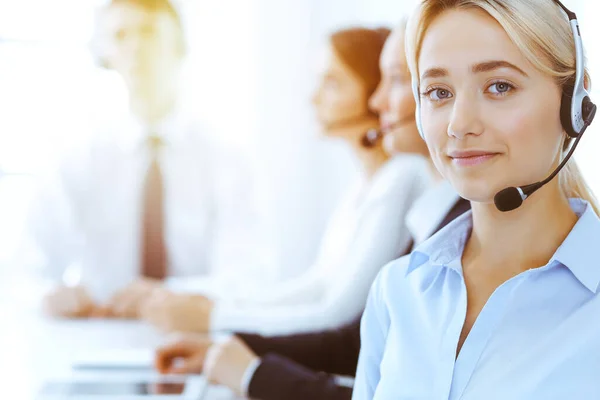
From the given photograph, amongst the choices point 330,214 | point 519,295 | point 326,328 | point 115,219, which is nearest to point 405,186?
point 326,328

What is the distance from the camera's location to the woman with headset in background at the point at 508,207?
636 millimetres

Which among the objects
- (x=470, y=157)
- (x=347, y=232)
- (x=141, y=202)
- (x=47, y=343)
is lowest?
(x=47, y=343)

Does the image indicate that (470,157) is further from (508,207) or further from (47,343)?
(47,343)

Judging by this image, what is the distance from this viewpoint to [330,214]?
300 cm

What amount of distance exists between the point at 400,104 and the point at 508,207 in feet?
2.14

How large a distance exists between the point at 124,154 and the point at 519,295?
173 cm

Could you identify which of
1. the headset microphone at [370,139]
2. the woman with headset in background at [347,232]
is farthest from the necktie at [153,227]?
the headset microphone at [370,139]

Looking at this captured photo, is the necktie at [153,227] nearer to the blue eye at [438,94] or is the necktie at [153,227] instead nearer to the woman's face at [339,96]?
the woman's face at [339,96]

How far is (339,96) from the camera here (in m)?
1.66

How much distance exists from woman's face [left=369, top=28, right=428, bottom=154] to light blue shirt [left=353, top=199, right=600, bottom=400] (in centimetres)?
46

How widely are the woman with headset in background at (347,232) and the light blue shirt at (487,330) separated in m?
0.44

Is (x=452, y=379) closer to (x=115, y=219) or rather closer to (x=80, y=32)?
(x=115, y=219)

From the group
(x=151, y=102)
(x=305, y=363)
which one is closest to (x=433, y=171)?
(x=305, y=363)

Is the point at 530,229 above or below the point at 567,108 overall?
below
